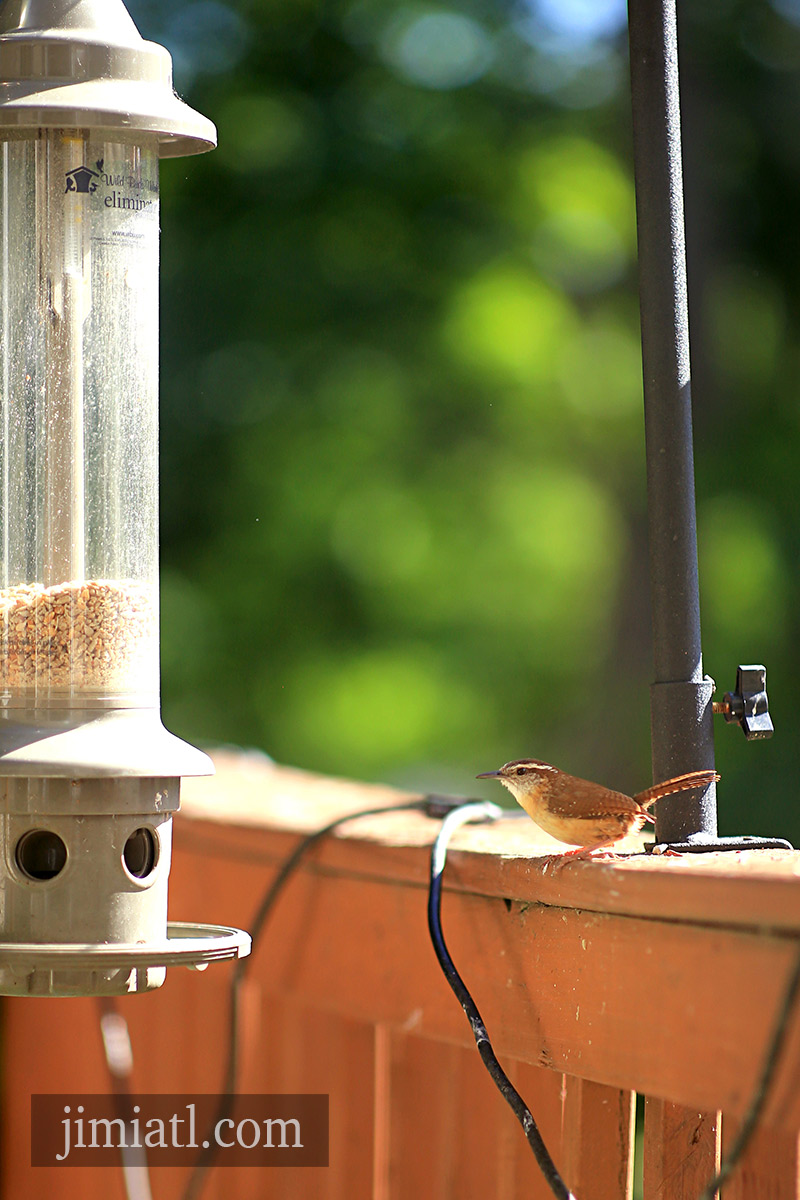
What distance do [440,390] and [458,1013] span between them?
20.8 feet

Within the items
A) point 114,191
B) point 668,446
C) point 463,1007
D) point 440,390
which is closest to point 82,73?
point 114,191

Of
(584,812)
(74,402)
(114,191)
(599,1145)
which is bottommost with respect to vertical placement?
(599,1145)

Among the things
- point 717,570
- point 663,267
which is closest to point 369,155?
point 717,570

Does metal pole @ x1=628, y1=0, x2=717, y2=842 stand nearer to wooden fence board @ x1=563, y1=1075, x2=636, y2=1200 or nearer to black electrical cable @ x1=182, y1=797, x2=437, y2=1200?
wooden fence board @ x1=563, y1=1075, x2=636, y2=1200

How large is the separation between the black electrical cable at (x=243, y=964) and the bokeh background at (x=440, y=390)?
208 inches

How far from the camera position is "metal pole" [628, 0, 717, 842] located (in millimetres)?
1566

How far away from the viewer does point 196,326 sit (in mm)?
7555

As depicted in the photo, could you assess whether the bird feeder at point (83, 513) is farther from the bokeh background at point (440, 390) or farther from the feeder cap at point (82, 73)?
the bokeh background at point (440, 390)

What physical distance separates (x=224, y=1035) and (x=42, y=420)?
126 cm

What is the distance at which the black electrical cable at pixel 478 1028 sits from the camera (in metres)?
1.34

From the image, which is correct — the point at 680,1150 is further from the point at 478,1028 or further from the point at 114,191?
the point at 114,191

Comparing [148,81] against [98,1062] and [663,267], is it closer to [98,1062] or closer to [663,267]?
[663,267]

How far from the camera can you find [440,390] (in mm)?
7828

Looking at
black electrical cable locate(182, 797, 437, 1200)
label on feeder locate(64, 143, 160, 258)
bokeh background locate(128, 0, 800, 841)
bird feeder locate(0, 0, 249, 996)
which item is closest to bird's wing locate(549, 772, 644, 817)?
bird feeder locate(0, 0, 249, 996)
